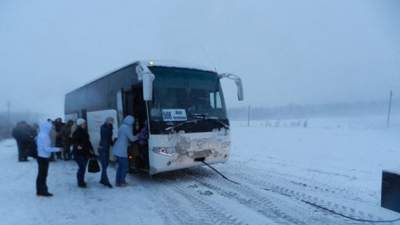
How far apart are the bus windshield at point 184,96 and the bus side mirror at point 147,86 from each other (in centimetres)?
56

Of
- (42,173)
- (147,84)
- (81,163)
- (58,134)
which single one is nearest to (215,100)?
(147,84)

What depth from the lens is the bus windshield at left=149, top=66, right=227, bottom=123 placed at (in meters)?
9.34

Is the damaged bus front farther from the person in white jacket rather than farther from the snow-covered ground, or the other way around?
the person in white jacket

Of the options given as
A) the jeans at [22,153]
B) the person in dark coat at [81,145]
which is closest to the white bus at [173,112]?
the person in dark coat at [81,145]

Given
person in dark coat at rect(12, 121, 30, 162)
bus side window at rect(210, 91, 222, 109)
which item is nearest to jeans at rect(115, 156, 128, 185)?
bus side window at rect(210, 91, 222, 109)

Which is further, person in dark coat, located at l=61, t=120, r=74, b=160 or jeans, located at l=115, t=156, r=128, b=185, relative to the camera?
person in dark coat, located at l=61, t=120, r=74, b=160

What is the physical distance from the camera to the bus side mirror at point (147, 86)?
860cm

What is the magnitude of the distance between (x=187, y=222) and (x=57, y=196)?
390 cm

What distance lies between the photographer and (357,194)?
26.1 feet

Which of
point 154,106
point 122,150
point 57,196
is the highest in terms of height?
point 154,106

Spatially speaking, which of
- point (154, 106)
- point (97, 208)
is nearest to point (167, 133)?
point (154, 106)

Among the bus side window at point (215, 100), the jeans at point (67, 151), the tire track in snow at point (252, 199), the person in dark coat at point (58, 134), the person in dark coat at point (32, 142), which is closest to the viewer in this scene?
the tire track in snow at point (252, 199)

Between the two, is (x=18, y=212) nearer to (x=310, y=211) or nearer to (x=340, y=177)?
(x=310, y=211)

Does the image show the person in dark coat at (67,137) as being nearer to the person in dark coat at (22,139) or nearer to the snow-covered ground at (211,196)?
the person in dark coat at (22,139)
